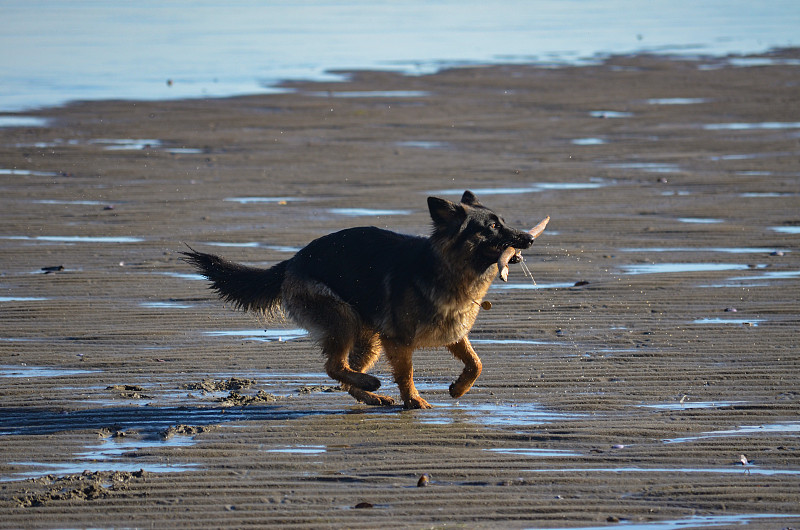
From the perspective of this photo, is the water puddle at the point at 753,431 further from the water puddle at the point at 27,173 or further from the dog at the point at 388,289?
the water puddle at the point at 27,173

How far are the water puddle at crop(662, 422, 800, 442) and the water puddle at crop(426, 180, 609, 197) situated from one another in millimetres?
8595

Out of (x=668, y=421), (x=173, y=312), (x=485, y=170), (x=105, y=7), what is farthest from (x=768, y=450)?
(x=105, y=7)

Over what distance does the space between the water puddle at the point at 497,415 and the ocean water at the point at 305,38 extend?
62.7 feet

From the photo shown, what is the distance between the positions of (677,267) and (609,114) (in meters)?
12.6

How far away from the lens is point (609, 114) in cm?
2297

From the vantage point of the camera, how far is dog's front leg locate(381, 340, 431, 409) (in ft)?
23.5

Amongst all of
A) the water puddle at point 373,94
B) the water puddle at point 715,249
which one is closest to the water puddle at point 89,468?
the water puddle at point 715,249

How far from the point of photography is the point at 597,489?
5.62 meters

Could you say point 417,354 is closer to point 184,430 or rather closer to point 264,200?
point 184,430

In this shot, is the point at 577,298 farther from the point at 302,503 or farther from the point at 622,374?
the point at 302,503

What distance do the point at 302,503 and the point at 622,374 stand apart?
9.65ft

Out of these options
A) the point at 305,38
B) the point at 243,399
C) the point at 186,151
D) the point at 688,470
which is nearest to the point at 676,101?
the point at 186,151

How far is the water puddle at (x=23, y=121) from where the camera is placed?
2152 cm

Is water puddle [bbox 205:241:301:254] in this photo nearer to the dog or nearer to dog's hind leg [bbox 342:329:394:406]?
Result: the dog
